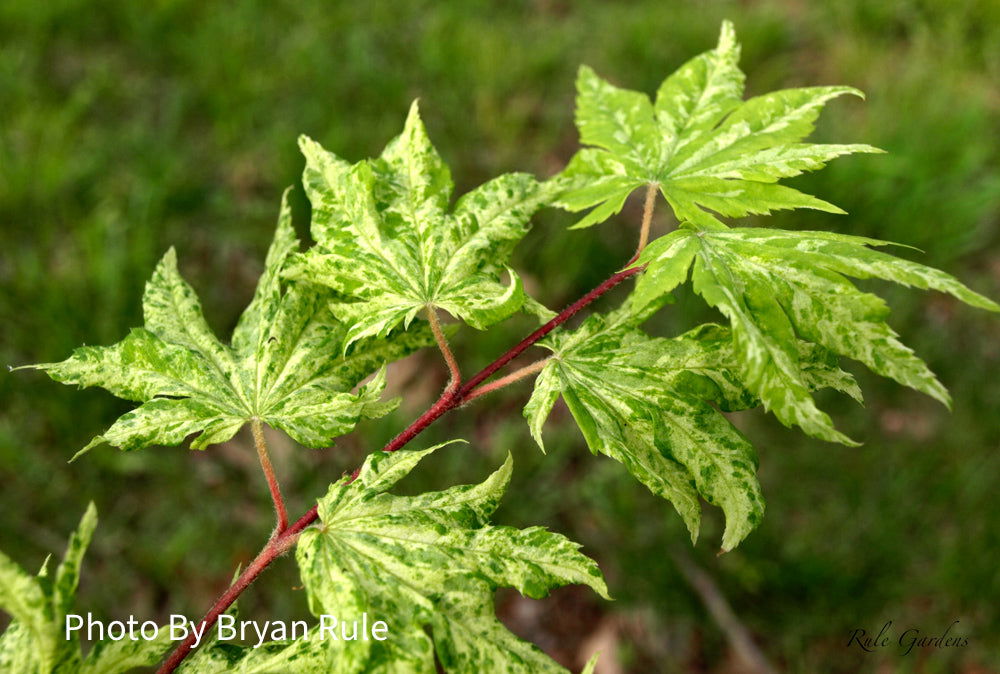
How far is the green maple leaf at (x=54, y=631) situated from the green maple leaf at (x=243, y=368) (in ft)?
0.66

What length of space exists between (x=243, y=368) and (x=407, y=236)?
32 cm

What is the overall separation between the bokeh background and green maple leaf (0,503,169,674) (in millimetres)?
1394

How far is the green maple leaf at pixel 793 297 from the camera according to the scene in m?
0.88

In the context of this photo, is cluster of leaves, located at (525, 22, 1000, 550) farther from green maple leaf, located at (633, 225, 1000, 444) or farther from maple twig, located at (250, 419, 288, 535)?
maple twig, located at (250, 419, 288, 535)

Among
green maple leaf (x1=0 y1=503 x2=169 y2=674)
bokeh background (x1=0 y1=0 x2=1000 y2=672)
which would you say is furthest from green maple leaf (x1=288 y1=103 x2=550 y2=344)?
bokeh background (x1=0 y1=0 x2=1000 y2=672)

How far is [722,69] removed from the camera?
1.36 metres

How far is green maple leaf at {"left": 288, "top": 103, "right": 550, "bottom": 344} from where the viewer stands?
1.08m

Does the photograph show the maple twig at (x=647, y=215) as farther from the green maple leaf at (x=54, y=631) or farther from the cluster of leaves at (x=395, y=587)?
the green maple leaf at (x=54, y=631)

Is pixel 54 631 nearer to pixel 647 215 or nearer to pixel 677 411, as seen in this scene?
pixel 677 411
